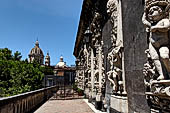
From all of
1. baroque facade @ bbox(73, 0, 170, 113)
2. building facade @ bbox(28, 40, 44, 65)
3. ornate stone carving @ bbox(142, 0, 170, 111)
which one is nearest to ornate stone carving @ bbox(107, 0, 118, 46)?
baroque facade @ bbox(73, 0, 170, 113)

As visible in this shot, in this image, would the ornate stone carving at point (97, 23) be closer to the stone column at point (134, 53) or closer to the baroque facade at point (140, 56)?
the baroque facade at point (140, 56)

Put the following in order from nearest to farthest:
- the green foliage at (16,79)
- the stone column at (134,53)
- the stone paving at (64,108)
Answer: the stone column at (134,53)
the stone paving at (64,108)
the green foliage at (16,79)

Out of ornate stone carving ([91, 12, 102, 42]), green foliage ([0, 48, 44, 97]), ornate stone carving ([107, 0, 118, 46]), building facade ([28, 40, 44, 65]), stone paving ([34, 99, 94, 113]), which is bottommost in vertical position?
stone paving ([34, 99, 94, 113])

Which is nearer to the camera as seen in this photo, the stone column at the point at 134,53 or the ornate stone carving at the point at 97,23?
the stone column at the point at 134,53

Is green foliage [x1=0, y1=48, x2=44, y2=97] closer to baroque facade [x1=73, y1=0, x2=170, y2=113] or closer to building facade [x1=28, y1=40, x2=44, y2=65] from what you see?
baroque facade [x1=73, y1=0, x2=170, y2=113]

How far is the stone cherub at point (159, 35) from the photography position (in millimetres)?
2516

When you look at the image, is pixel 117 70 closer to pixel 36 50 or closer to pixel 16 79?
pixel 16 79

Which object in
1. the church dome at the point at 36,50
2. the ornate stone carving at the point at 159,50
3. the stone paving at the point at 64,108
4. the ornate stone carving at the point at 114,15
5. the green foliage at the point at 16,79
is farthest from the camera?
the church dome at the point at 36,50

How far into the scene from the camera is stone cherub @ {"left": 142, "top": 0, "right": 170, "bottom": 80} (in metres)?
2.52

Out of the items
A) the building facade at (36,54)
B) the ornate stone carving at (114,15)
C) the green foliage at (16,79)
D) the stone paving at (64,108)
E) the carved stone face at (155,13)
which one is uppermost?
the building facade at (36,54)

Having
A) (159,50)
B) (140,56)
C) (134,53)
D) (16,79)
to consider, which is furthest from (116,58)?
(16,79)

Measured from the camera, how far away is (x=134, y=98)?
3875 millimetres

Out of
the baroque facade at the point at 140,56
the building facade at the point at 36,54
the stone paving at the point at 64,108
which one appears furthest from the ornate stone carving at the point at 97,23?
the building facade at the point at 36,54

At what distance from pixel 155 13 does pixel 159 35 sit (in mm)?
382
